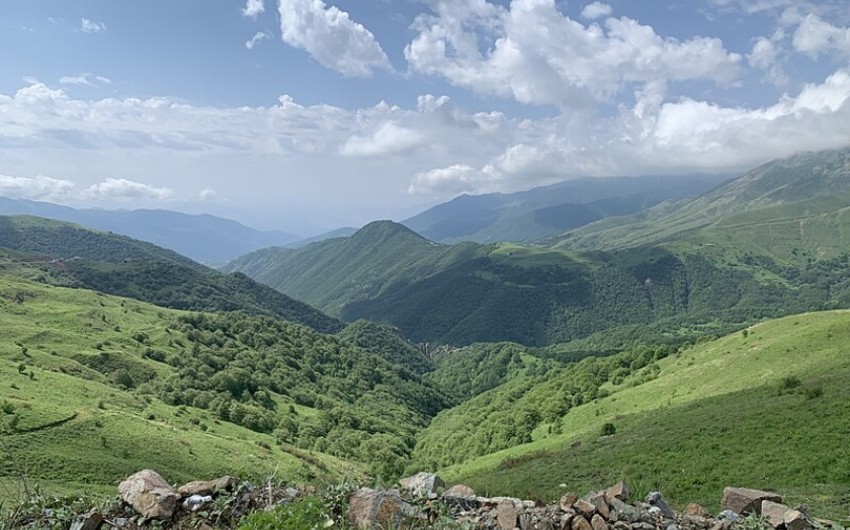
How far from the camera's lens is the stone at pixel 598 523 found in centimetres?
1111

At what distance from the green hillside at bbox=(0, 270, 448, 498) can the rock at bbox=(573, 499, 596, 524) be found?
7.12 m

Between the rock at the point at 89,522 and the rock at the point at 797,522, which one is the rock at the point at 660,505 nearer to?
the rock at the point at 797,522

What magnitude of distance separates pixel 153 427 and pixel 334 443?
44022mm

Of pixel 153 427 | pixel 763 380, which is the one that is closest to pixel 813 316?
pixel 763 380

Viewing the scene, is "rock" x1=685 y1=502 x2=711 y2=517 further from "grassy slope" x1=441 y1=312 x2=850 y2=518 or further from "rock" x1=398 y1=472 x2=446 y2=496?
"rock" x1=398 y1=472 x2=446 y2=496

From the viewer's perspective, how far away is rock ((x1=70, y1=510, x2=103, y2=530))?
32.4 feet

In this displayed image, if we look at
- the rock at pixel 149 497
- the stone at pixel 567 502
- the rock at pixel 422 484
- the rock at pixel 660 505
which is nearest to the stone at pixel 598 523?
the stone at pixel 567 502

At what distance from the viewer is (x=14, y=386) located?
5375 centimetres

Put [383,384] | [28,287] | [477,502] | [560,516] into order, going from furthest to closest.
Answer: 1. [383,384]
2. [28,287]
3. [477,502]
4. [560,516]

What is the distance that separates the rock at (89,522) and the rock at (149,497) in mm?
701

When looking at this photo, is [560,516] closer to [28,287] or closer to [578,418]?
[578,418]

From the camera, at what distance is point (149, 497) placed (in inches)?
432

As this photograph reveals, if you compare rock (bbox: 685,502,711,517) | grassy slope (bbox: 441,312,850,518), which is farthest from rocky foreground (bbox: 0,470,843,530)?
grassy slope (bbox: 441,312,850,518)

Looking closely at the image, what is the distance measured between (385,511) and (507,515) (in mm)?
2935
